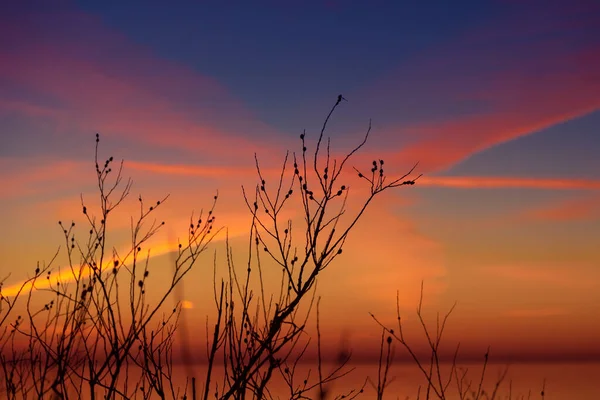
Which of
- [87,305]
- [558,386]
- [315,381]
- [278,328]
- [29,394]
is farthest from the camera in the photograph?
[558,386]

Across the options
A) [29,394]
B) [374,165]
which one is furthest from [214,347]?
[29,394]

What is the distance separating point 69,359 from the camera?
5215 millimetres

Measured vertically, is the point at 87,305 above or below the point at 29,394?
above

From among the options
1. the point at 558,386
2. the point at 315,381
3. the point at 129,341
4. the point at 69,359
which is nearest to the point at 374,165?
the point at 315,381

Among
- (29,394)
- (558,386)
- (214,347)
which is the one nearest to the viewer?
(214,347)

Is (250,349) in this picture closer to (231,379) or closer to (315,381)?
(231,379)

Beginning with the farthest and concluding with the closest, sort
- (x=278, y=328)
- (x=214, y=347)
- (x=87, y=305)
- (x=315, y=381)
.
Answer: (x=87, y=305), (x=315, y=381), (x=278, y=328), (x=214, y=347)

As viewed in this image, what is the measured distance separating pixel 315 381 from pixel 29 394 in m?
2.94

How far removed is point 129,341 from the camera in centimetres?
484

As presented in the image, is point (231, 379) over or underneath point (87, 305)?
underneath

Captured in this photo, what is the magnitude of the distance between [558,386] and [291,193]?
217 ft

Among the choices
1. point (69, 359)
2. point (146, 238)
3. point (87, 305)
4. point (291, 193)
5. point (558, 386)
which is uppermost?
point (291, 193)

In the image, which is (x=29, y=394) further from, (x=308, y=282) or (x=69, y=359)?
(x=308, y=282)

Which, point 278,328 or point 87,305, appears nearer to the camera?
point 278,328
